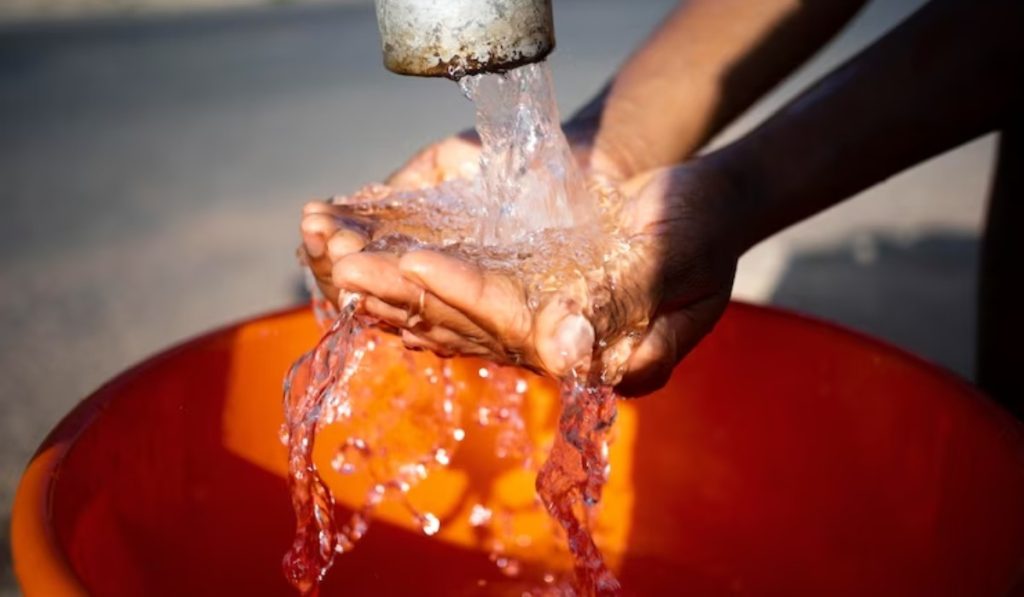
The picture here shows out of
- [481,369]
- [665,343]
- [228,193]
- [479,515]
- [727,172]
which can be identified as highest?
[727,172]

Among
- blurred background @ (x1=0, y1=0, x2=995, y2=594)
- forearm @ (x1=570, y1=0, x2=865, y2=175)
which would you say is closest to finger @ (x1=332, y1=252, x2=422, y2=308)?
forearm @ (x1=570, y1=0, x2=865, y2=175)

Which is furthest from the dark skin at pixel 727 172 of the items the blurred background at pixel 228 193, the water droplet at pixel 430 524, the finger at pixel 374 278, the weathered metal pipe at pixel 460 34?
the blurred background at pixel 228 193

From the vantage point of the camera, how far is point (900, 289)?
230cm

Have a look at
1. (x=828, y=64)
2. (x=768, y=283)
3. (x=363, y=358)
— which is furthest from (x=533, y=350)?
(x=828, y=64)

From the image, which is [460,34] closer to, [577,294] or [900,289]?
[577,294]

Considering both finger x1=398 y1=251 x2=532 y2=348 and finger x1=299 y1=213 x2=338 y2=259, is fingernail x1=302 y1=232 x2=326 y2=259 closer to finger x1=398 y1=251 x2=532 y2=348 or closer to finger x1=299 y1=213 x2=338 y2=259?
finger x1=299 y1=213 x2=338 y2=259

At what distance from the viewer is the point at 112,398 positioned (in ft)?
3.20

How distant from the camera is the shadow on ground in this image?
2.08 metres

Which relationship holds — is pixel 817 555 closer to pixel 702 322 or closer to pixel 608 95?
pixel 702 322

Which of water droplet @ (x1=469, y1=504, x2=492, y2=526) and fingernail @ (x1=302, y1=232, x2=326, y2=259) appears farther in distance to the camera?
water droplet @ (x1=469, y1=504, x2=492, y2=526)

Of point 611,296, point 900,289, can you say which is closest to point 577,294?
point 611,296

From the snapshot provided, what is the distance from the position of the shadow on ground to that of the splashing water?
111cm

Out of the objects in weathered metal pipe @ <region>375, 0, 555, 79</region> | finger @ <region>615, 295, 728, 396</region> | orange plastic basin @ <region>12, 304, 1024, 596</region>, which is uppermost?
weathered metal pipe @ <region>375, 0, 555, 79</region>

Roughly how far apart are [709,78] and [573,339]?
0.56 m
